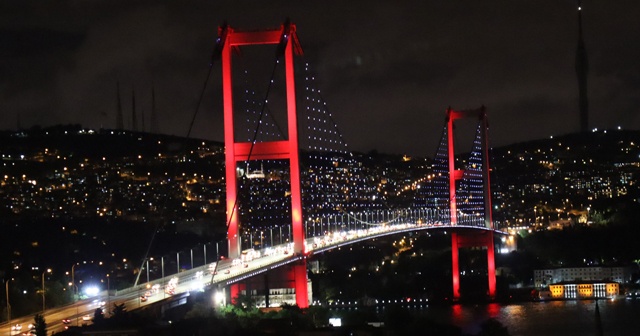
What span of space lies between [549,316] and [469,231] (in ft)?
25.5

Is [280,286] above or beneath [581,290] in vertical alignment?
above

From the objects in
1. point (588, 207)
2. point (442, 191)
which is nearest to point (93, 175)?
point (442, 191)

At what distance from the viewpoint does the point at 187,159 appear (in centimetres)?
5578

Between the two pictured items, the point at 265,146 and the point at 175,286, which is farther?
the point at 265,146

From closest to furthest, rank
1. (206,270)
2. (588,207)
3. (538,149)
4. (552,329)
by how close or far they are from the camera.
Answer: (206,270)
(552,329)
(588,207)
(538,149)

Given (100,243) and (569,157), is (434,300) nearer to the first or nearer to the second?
(100,243)

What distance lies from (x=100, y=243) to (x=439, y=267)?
14589 mm

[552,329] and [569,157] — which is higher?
[569,157]

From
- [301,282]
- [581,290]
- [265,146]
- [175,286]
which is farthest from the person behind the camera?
[581,290]

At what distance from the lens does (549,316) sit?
36.7 meters

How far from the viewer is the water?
31281 millimetres

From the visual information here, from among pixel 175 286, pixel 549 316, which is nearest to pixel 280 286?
pixel 175 286

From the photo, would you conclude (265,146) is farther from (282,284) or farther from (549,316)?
(549,316)

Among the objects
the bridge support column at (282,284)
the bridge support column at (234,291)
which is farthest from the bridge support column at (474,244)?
the bridge support column at (234,291)
